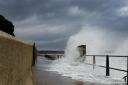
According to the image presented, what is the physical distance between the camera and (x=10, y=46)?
118 inches

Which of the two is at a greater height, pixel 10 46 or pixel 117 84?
pixel 10 46

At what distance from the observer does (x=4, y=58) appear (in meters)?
2.73

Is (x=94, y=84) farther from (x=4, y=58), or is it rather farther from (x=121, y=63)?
(x=121, y=63)

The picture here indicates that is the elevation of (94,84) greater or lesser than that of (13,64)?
lesser

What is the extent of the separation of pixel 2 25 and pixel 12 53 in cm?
111

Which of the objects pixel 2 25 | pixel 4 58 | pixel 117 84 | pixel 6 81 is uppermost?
pixel 2 25

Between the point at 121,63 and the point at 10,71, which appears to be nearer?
the point at 10,71

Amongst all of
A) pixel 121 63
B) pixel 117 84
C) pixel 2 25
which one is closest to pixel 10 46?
pixel 2 25

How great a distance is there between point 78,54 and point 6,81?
20.7 metres

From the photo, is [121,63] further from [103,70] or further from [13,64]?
[13,64]

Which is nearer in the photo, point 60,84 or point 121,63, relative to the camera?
point 60,84

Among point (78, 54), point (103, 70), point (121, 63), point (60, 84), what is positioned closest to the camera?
point (60, 84)

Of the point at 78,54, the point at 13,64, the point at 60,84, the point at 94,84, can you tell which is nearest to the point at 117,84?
the point at 94,84

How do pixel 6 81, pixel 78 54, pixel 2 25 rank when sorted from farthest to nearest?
pixel 78 54
pixel 2 25
pixel 6 81
